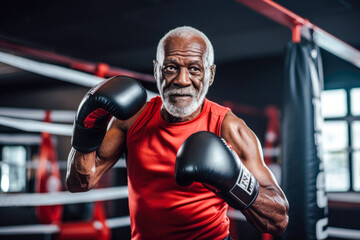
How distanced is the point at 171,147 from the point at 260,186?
1.05 feet

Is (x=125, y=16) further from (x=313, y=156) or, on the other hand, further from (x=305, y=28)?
(x=313, y=156)

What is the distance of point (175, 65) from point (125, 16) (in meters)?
3.41

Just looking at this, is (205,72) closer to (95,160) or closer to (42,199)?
(95,160)

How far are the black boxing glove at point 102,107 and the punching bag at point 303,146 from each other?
0.89m

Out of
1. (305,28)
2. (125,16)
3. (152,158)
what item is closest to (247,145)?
(152,158)

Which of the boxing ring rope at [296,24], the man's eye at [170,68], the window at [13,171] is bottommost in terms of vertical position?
the window at [13,171]

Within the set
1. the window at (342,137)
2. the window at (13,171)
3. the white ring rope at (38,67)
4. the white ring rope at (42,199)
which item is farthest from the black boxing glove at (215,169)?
the window at (13,171)

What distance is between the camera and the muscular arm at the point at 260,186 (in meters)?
1.14

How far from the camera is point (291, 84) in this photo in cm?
184

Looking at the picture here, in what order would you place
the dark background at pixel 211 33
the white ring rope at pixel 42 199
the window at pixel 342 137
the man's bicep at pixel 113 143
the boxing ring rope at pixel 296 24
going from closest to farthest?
the man's bicep at pixel 113 143 < the boxing ring rope at pixel 296 24 < the white ring rope at pixel 42 199 < the dark background at pixel 211 33 < the window at pixel 342 137

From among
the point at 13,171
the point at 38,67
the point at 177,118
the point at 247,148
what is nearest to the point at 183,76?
the point at 177,118

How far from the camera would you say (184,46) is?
125cm

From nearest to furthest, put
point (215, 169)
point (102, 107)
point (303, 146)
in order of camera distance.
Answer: point (215, 169)
point (102, 107)
point (303, 146)

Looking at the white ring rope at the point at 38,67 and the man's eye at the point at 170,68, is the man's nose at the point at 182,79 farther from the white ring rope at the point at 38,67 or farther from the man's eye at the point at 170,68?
the white ring rope at the point at 38,67
